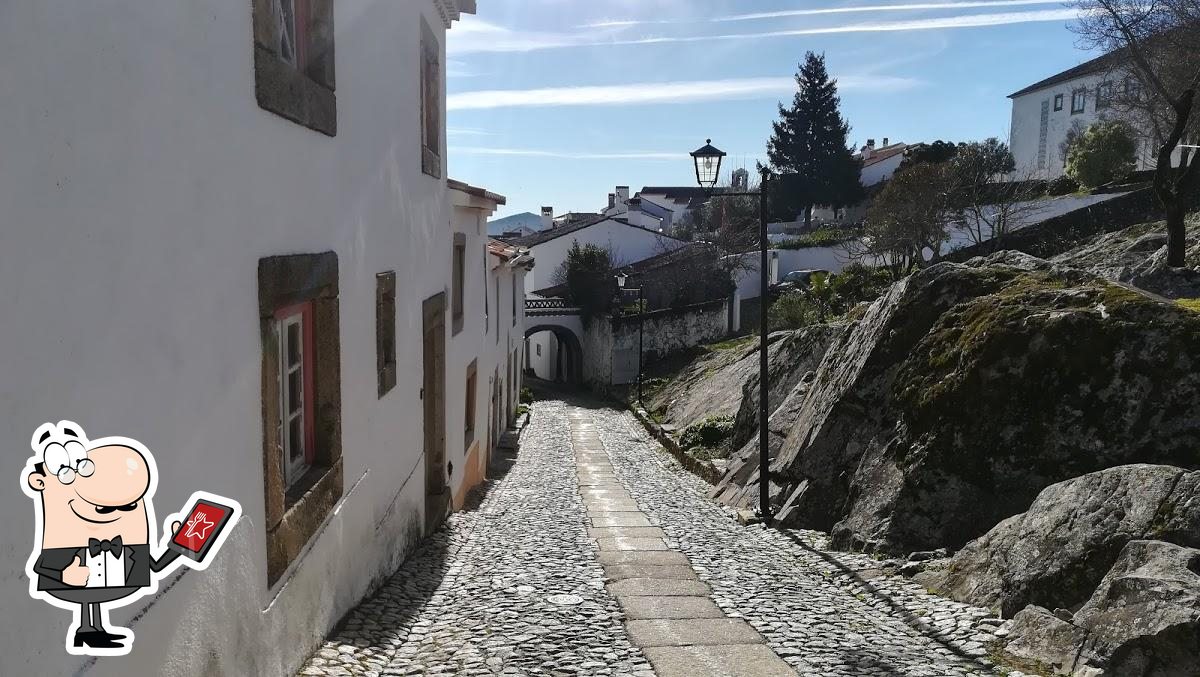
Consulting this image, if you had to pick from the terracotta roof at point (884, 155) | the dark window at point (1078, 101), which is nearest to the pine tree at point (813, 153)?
the terracotta roof at point (884, 155)

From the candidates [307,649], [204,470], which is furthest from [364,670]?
[204,470]

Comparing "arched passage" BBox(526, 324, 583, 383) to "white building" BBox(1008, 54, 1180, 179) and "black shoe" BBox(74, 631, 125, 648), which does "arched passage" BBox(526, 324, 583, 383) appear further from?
"black shoe" BBox(74, 631, 125, 648)

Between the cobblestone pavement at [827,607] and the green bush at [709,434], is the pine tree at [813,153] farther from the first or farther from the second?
the cobblestone pavement at [827,607]

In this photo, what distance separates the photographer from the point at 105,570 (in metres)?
2.85

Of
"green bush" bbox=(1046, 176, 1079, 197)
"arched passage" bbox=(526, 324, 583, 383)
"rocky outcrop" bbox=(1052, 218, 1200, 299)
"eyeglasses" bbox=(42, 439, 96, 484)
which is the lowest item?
"arched passage" bbox=(526, 324, 583, 383)

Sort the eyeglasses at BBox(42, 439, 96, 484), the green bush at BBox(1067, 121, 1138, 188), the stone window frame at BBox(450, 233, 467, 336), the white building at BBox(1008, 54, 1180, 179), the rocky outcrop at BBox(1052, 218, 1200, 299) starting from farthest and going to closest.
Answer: the white building at BBox(1008, 54, 1180, 179) < the green bush at BBox(1067, 121, 1138, 188) < the rocky outcrop at BBox(1052, 218, 1200, 299) < the stone window frame at BBox(450, 233, 467, 336) < the eyeglasses at BBox(42, 439, 96, 484)

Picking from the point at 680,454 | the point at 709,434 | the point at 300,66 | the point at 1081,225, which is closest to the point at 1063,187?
the point at 1081,225

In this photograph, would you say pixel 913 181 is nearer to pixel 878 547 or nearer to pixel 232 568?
pixel 878 547

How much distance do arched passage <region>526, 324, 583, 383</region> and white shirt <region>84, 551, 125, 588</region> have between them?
35.3 m

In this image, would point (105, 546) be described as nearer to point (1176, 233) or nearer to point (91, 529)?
point (91, 529)

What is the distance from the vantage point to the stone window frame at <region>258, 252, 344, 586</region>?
4.35 metres

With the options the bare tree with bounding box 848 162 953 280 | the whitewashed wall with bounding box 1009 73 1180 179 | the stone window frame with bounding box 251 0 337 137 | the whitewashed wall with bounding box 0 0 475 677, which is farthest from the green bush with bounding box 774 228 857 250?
the stone window frame with bounding box 251 0 337 137

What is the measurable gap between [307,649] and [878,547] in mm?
5067

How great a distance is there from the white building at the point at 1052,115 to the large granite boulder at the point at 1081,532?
4534cm
